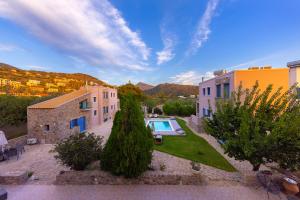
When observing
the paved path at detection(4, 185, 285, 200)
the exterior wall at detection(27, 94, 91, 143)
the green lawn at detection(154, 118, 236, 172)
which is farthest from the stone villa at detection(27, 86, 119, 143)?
the green lawn at detection(154, 118, 236, 172)

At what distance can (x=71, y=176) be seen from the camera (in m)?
8.48

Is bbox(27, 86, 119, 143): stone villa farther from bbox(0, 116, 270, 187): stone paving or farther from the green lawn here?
the green lawn

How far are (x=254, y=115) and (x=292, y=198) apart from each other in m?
3.76

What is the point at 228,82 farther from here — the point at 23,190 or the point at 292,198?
the point at 23,190

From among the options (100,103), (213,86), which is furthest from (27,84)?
(213,86)

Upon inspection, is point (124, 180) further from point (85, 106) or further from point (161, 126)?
point (161, 126)

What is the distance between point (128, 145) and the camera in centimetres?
795

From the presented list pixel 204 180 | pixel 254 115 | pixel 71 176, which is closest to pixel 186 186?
pixel 204 180

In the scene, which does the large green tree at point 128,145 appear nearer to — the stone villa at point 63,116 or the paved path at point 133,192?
the paved path at point 133,192

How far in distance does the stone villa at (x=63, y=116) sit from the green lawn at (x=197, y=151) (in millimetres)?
11713

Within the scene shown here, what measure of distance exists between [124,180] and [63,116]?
45.8ft

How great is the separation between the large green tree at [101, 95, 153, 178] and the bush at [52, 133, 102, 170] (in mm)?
901

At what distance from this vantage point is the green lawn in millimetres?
11400

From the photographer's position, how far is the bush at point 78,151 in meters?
8.89
